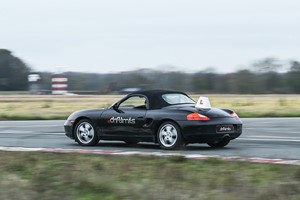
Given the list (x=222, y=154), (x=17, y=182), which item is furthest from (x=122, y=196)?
(x=222, y=154)

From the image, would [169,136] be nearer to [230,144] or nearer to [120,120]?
[120,120]

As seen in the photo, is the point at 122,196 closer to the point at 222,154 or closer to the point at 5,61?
the point at 222,154

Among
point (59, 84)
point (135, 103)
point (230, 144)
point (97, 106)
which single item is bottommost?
point (230, 144)

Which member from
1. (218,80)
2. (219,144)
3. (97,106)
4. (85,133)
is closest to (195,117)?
(219,144)

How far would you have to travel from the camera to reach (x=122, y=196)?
23.9ft

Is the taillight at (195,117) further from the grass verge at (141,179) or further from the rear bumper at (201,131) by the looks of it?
the grass verge at (141,179)

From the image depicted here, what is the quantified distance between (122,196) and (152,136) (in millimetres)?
6595

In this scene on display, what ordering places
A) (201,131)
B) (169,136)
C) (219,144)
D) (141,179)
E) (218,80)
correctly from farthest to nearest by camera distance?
(218,80) → (219,144) → (169,136) → (201,131) → (141,179)

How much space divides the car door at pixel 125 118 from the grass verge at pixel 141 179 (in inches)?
84.7

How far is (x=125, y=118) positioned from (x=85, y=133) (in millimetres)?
1322

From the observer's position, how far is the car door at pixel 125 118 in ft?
46.1

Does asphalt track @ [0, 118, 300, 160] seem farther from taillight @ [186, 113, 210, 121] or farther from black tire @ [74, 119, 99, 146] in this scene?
taillight @ [186, 113, 210, 121]

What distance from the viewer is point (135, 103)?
14.3 meters

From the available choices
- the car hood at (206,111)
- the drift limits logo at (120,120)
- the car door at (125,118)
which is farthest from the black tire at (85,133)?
the car hood at (206,111)
